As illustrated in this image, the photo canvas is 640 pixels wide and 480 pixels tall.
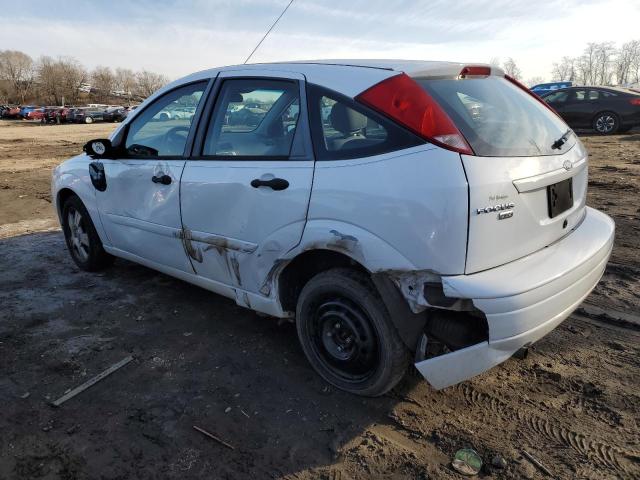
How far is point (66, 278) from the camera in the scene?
4621 mm

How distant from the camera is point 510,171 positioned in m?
2.26

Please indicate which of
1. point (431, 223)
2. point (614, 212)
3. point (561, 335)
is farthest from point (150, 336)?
point (614, 212)

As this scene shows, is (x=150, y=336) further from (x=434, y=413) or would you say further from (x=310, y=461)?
(x=434, y=413)

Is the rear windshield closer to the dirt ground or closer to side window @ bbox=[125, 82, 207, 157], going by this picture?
the dirt ground

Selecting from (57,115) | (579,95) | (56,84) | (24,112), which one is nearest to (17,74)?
(56,84)

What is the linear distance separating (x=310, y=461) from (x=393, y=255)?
102 centimetres

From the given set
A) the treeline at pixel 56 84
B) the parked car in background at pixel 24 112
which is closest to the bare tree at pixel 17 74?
the treeline at pixel 56 84

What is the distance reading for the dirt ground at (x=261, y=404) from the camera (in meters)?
2.28

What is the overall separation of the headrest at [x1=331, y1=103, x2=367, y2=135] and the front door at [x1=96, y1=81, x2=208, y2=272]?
1234 millimetres

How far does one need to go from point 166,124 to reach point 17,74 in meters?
116

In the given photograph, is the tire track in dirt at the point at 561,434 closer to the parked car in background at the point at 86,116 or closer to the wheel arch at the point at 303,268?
the wheel arch at the point at 303,268

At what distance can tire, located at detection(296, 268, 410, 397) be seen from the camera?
2.48 metres

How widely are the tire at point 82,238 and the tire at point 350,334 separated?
257 cm

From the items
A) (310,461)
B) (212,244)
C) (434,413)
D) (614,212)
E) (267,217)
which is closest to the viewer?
(310,461)
